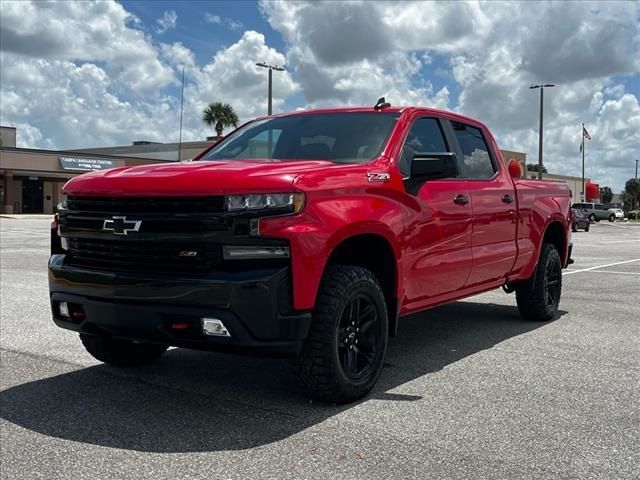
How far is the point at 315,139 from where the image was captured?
17.0 feet

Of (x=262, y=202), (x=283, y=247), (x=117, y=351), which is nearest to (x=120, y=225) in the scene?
(x=262, y=202)

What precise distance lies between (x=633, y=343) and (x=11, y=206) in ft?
171

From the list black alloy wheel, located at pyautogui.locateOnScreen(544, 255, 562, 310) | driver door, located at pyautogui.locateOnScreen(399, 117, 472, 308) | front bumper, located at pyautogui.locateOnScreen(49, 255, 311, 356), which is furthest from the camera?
black alloy wheel, located at pyautogui.locateOnScreen(544, 255, 562, 310)

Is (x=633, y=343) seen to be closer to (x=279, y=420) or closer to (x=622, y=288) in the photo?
(x=279, y=420)

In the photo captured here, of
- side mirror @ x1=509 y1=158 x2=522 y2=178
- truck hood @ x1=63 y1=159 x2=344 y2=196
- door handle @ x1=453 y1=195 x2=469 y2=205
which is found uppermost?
side mirror @ x1=509 y1=158 x2=522 y2=178

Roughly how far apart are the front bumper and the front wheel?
0.17m

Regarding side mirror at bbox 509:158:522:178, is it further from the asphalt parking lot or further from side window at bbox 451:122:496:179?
the asphalt parking lot

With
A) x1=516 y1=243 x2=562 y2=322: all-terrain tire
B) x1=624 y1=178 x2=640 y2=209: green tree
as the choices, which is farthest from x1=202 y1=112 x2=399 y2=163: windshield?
x1=624 y1=178 x2=640 y2=209: green tree

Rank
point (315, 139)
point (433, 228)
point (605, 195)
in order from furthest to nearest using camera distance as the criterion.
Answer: point (605, 195) → point (315, 139) → point (433, 228)

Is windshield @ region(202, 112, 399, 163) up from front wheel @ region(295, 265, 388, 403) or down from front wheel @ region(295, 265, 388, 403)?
up

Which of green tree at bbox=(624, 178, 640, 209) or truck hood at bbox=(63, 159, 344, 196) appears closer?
truck hood at bbox=(63, 159, 344, 196)

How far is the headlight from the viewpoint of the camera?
3.74 m

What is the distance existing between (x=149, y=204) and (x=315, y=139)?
5.45 ft

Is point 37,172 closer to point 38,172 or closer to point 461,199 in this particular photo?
point 38,172
